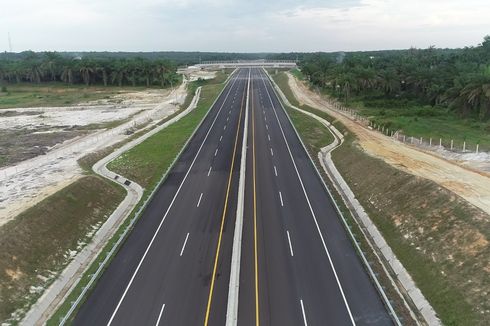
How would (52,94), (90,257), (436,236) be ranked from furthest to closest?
(52,94) → (90,257) → (436,236)

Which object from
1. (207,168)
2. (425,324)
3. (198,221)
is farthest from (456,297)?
(207,168)

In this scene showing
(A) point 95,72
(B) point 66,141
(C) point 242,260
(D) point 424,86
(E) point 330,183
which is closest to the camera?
→ (C) point 242,260

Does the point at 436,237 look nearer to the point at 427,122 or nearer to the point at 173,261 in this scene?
the point at 173,261

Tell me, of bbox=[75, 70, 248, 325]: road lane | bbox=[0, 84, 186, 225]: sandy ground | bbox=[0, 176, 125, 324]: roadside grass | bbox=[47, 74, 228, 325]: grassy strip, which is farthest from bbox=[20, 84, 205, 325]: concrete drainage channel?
bbox=[0, 84, 186, 225]: sandy ground

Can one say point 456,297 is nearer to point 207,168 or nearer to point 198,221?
point 198,221

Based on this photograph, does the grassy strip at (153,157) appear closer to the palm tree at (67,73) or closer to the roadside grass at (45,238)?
the roadside grass at (45,238)

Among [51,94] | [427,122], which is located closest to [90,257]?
[427,122]

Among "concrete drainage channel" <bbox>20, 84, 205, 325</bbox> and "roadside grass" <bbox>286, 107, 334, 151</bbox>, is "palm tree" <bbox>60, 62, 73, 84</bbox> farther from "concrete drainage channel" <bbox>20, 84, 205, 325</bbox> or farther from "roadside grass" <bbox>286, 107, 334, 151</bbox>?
"concrete drainage channel" <bbox>20, 84, 205, 325</bbox>
